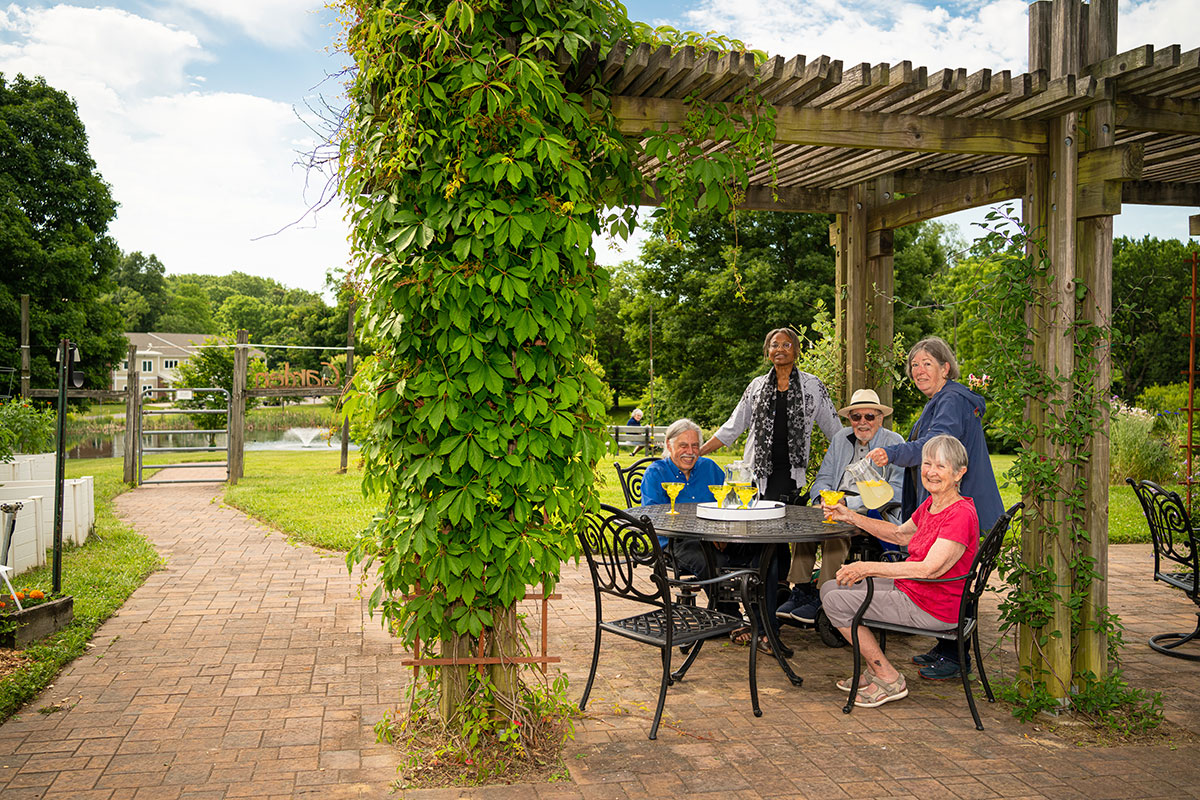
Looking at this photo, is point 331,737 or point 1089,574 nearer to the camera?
point 331,737

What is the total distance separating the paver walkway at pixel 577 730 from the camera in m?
3.24

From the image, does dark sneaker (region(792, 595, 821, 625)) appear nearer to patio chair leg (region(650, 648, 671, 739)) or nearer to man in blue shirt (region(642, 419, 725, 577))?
man in blue shirt (region(642, 419, 725, 577))

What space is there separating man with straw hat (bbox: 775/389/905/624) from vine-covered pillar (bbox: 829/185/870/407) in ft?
3.75

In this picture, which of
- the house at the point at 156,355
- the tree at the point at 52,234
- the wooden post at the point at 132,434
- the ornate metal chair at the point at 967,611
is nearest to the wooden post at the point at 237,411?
the wooden post at the point at 132,434

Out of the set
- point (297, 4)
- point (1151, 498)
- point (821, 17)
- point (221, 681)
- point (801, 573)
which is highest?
point (821, 17)

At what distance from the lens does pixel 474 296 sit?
3205mm

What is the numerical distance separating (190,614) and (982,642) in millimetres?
5061

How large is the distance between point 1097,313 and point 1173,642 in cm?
246

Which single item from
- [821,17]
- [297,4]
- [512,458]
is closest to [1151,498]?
[512,458]

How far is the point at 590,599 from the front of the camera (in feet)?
21.0

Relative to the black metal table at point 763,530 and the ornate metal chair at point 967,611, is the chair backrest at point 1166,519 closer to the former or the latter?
the ornate metal chair at point 967,611

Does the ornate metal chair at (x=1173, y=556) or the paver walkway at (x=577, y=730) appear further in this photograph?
the ornate metal chair at (x=1173, y=556)

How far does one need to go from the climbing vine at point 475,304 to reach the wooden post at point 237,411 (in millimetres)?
11958

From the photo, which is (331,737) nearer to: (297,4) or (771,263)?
(297,4)
